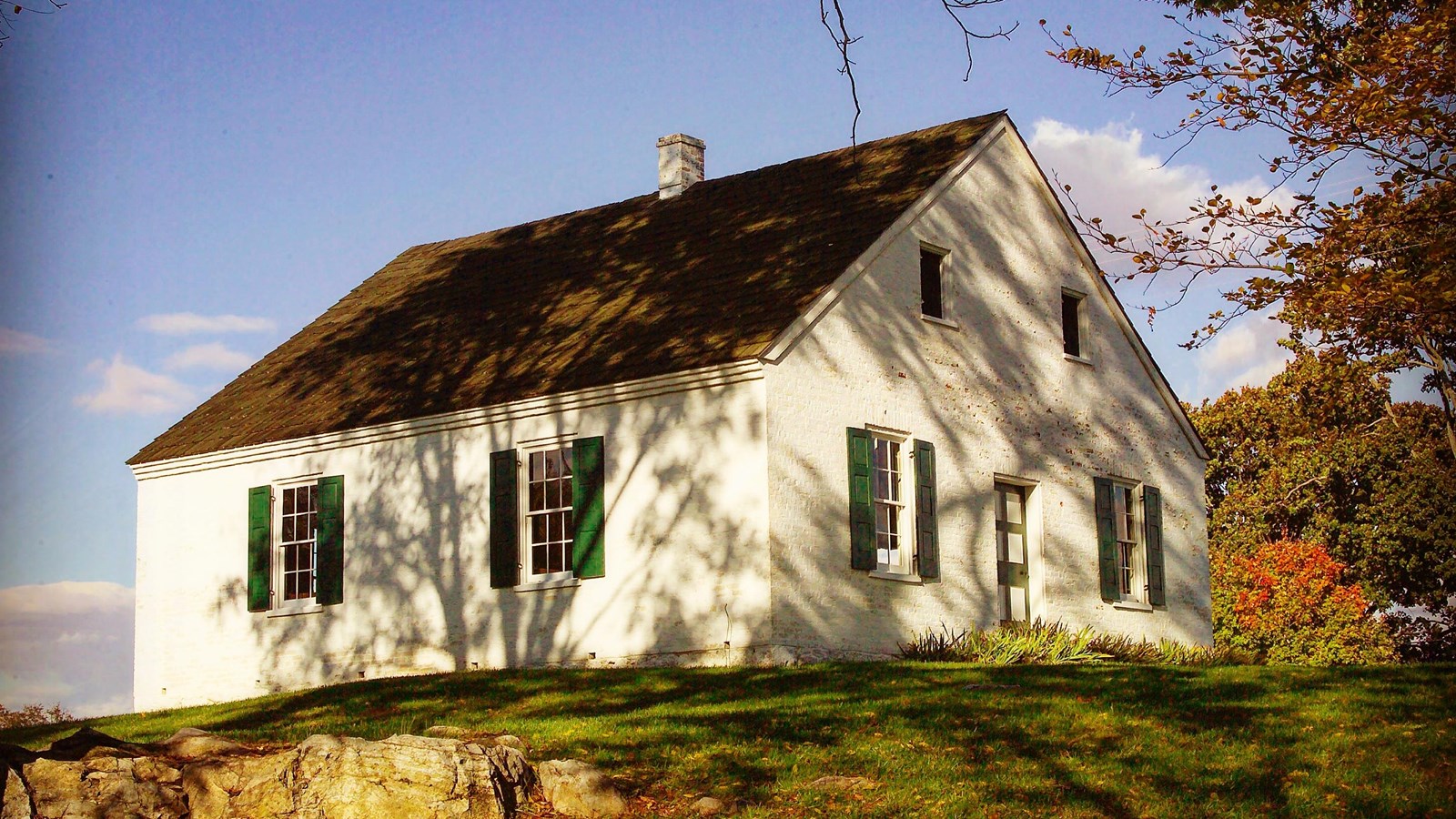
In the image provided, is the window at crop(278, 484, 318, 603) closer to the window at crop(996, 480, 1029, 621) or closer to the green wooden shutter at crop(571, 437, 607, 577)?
the green wooden shutter at crop(571, 437, 607, 577)

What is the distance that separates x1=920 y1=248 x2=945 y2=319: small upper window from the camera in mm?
20875

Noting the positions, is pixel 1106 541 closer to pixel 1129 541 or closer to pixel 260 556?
pixel 1129 541

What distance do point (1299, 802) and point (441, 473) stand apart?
12825 millimetres

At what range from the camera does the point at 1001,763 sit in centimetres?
1171

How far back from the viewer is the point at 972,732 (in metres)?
12.7

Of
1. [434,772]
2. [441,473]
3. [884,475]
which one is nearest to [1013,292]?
[884,475]

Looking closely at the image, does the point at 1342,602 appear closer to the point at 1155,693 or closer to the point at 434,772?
the point at 1155,693

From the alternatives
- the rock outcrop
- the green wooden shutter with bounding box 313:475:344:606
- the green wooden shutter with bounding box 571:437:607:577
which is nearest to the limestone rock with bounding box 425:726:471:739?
the rock outcrop

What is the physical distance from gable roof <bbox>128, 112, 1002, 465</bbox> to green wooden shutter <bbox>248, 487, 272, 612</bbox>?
107 cm

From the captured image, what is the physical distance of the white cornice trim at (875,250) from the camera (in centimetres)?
1803

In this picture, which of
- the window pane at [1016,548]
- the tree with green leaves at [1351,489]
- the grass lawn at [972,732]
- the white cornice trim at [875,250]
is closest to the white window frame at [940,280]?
the white cornice trim at [875,250]

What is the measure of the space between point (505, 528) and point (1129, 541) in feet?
30.1

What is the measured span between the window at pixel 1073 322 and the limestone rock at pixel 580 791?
14.1 meters

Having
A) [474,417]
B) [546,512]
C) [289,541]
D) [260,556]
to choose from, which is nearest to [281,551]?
[289,541]
